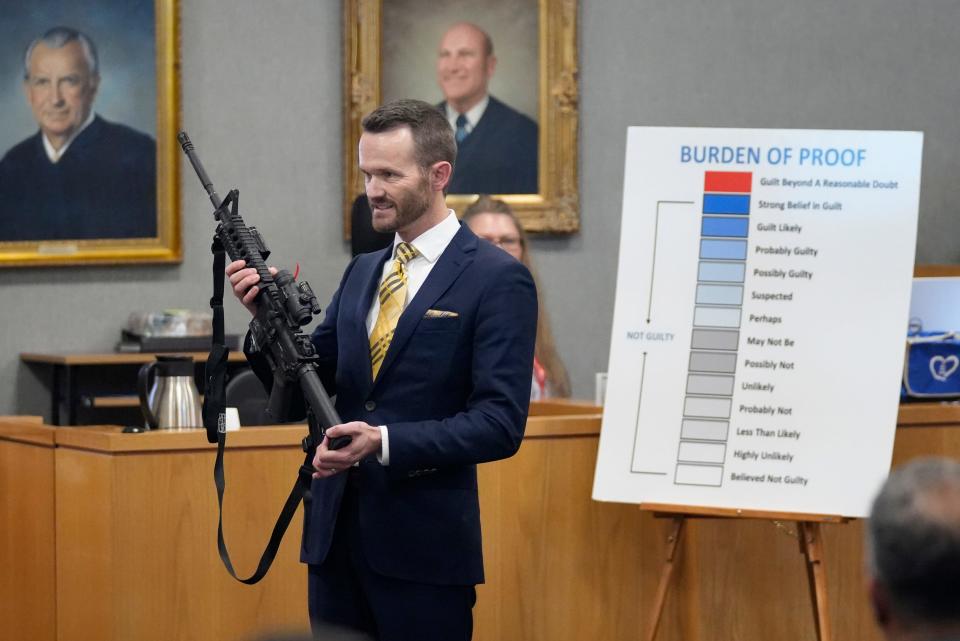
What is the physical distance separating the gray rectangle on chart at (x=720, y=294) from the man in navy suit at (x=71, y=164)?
11.1ft

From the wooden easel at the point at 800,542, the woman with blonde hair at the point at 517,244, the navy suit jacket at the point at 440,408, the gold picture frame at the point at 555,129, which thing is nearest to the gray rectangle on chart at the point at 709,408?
the wooden easel at the point at 800,542

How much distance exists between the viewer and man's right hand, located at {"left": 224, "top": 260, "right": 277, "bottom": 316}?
2510 mm

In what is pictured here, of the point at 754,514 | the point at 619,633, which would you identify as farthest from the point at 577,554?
the point at 754,514

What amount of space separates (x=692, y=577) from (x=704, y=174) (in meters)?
1.09

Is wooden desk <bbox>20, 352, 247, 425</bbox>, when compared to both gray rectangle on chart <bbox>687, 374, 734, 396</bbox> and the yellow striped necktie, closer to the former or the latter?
gray rectangle on chart <bbox>687, 374, 734, 396</bbox>

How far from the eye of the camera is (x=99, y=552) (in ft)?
10.9

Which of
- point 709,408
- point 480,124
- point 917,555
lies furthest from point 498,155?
point 917,555

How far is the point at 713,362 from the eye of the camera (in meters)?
3.68

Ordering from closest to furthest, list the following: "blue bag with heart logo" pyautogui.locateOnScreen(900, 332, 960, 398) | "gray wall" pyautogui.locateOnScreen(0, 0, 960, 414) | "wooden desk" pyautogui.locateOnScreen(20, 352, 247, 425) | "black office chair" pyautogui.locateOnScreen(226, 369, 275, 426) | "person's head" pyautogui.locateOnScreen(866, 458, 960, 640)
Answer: "person's head" pyautogui.locateOnScreen(866, 458, 960, 640), "blue bag with heart logo" pyautogui.locateOnScreen(900, 332, 960, 398), "black office chair" pyautogui.locateOnScreen(226, 369, 275, 426), "wooden desk" pyautogui.locateOnScreen(20, 352, 247, 425), "gray wall" pyautogui.locateOnScreen(0, 0, 960, 414)

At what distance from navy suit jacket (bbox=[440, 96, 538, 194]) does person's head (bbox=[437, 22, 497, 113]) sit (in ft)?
0.33

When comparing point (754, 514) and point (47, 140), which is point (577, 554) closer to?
point (754, 514)

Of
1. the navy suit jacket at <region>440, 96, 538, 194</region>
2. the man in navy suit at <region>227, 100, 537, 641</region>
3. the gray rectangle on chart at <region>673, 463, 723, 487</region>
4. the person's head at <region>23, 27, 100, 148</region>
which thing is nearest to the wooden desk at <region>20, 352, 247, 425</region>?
the person's head at <region>23, 27, 100, 148</region>

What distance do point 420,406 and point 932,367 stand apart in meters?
2.11

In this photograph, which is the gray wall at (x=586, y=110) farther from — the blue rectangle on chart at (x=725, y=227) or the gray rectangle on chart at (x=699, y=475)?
the gray rectangle on chart at (x=699, y=475)
